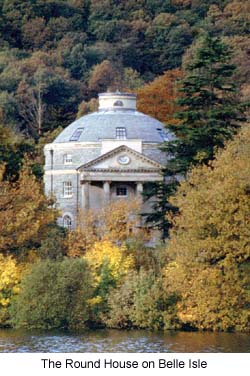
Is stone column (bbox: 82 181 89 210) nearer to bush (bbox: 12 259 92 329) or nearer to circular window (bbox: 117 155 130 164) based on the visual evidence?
circular window (bbox: 117 155 130 164)

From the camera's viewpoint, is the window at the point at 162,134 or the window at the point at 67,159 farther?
the window at the point at 67,159

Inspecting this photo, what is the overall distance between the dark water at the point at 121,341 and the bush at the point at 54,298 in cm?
157

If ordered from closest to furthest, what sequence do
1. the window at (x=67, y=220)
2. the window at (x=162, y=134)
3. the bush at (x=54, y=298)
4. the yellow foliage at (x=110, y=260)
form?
the bush at (x=54, y=298) < the yellow foliage at (x=110, y=260) < the window at (x=162, y=134) < the window at (x=67, y=220)

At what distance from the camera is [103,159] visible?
104812 millimetres

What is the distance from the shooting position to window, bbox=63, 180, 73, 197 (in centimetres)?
10769

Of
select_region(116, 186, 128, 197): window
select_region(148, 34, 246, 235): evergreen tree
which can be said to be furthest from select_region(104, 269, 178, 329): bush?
select_region(116, 186, 128, 197): window

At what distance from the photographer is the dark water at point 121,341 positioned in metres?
60.2

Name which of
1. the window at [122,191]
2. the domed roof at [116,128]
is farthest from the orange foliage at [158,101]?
the window at [122,191]

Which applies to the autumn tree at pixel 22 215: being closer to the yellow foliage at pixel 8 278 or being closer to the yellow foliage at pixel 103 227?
the yellow foliage at pixel 103 227

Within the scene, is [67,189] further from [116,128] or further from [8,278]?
[8,278]

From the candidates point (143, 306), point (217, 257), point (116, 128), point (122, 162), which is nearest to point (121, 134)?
point (116, 128)

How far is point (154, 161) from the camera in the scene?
4075 inches

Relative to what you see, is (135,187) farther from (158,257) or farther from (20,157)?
(158,257)

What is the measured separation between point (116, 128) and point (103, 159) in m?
2.29
